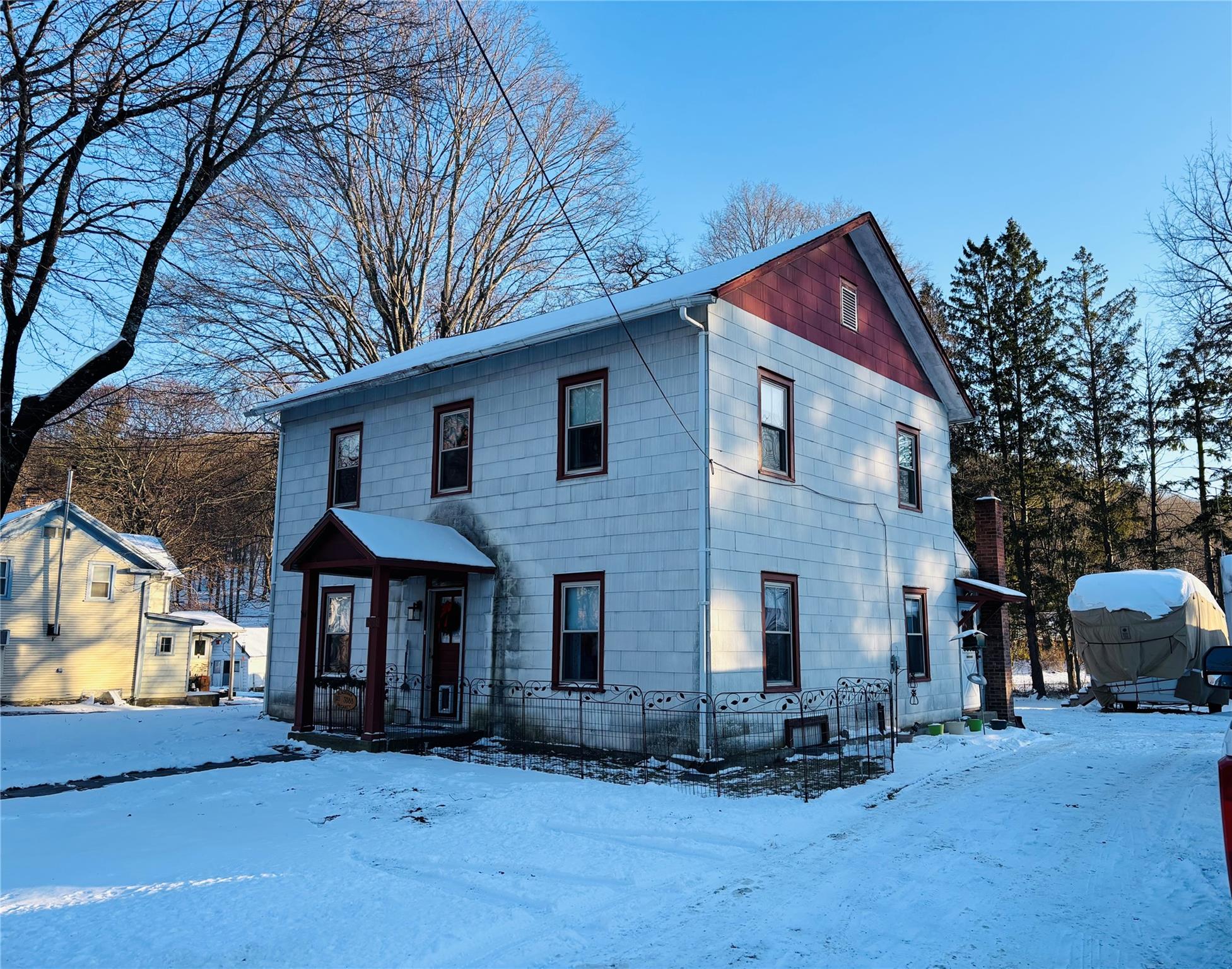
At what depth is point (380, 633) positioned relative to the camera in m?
13.6

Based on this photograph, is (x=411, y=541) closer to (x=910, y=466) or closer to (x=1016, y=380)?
(x=910, y=466)

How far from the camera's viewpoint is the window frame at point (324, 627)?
16859 mm

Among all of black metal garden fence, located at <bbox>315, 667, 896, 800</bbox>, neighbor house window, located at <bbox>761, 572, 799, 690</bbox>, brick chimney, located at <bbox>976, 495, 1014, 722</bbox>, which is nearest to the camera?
black metal garden fence, located at <bbox>315, 667, 896, 800</bbox>

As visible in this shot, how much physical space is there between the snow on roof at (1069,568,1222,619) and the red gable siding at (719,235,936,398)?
9.43m

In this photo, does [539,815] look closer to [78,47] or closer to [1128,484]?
[78,47]

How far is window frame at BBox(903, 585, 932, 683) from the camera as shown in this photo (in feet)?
56.1

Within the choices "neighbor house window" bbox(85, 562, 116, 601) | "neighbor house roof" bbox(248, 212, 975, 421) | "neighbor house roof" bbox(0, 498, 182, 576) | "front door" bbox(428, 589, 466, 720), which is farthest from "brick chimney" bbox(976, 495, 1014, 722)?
"neighbor house window" bbox(85, 562, 116, 601)

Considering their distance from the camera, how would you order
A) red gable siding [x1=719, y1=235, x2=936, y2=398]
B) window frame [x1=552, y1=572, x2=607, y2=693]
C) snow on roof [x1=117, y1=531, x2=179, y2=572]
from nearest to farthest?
window frame [x1=552, y1=572, x2=607, y2=693], red gable siding [x1=719, y1=235, x2=936, y2=398], snow on roof [x1=117, y1=531, x2=179, y2=572]

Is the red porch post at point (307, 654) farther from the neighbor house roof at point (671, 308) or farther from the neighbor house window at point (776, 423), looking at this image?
the neighbor house window at point (776, 423)

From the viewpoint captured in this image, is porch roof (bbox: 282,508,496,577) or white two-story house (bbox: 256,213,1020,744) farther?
porch roof (bbox: 282,508,496,577)

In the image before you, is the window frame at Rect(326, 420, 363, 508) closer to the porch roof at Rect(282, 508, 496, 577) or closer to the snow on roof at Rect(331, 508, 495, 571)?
the snow on roof at Rect(331, 508, 495, 571)

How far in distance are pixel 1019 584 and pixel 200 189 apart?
2856 centimetres

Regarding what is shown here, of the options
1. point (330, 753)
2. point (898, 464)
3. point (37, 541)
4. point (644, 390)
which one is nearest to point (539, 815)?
point (330, 753)

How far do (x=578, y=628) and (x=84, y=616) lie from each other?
73.9 feet
